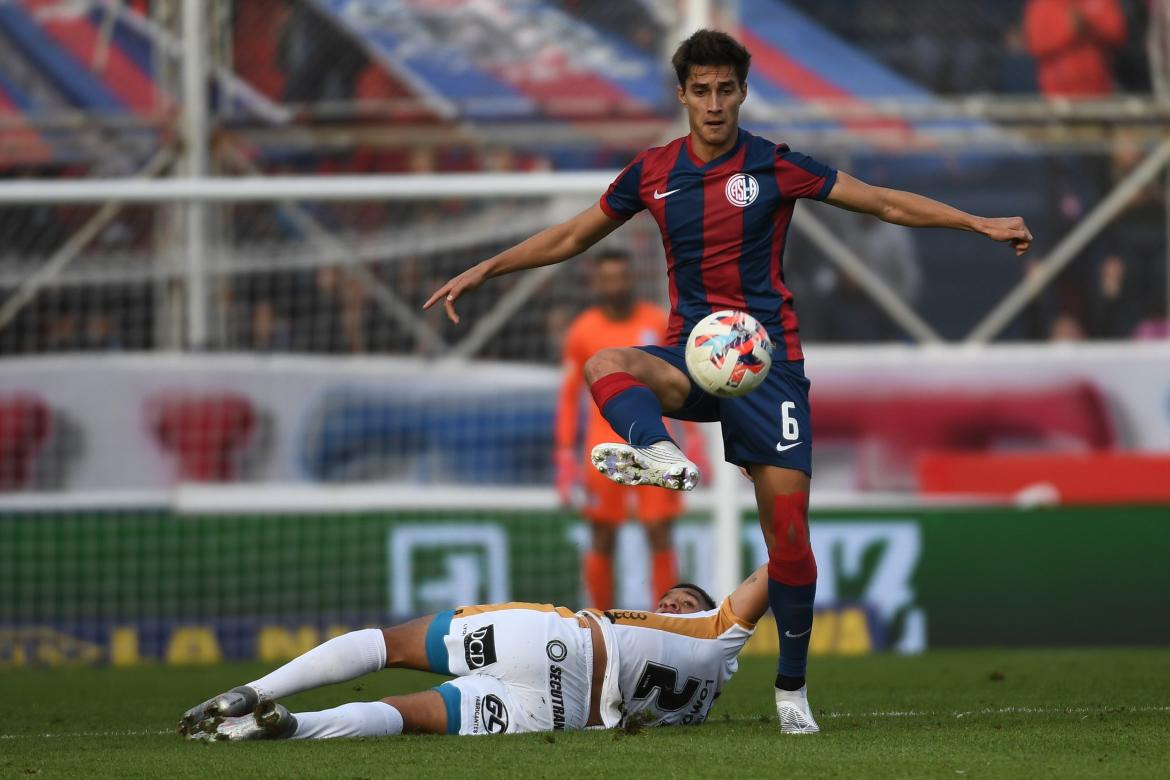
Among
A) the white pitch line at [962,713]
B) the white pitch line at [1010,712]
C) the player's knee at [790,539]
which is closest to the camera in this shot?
the player's knee at [790,539]

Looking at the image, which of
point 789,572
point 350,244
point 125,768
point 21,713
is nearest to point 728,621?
point 789,572

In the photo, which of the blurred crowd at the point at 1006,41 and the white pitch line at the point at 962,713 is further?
the blurred crowd at the point at 1006,41

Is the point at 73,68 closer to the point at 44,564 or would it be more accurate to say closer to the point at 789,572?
the point at 44,564

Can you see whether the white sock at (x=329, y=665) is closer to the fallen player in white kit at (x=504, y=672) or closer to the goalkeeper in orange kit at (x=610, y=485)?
the fallen player in white kit at (x=504, y=672)

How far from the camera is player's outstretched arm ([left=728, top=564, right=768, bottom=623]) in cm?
587

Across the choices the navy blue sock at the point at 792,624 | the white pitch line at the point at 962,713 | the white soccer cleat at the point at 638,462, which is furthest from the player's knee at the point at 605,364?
the white pitch line at the point at 962,713

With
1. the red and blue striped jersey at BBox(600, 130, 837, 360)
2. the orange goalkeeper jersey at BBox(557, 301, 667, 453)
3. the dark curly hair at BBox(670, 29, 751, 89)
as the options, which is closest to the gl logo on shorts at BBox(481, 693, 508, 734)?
the red and blue striped jersey at BBox(600, 130, 837, 360)

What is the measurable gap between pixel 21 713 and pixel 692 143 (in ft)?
11.6

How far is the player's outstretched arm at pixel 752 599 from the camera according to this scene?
19.3 feet

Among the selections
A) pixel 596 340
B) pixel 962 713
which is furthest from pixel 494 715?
pixel 596 340

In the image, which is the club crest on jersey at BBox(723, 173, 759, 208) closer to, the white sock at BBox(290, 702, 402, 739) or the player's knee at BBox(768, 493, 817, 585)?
the player's knee at BBox(768, 493, 817, 585)

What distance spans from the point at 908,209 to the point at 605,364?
3.72 feet

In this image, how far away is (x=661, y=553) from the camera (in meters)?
9.41

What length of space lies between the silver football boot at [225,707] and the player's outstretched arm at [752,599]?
1601 millimetres
